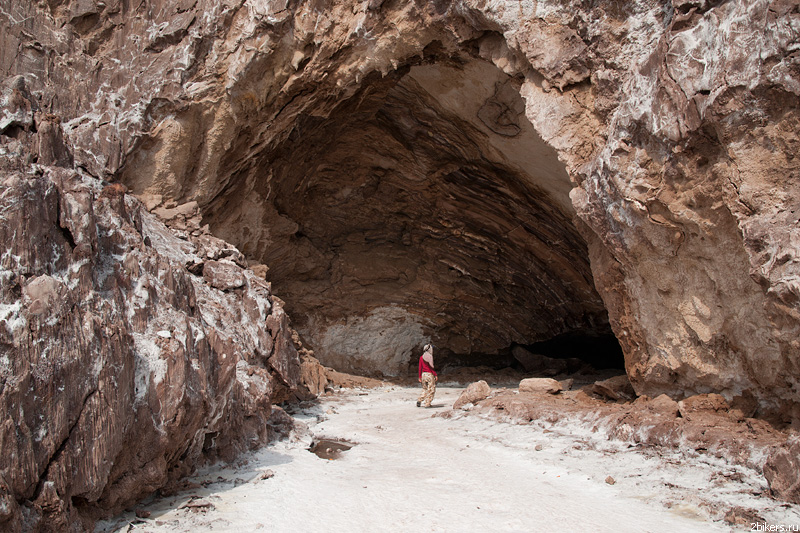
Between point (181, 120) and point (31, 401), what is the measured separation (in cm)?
680

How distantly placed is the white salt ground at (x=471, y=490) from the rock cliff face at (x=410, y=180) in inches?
25.4

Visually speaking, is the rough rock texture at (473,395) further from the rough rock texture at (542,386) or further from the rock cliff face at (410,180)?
the rock cliff face at (410,180)

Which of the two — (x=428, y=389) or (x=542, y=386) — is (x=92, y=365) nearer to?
(x=428, y=389)

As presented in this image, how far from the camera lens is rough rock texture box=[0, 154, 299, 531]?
9.14ft

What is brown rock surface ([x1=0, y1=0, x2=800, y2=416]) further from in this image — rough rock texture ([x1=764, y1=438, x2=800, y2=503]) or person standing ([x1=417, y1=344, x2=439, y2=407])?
person standing ([x1=417, y1=344, x2=439, y2=407])

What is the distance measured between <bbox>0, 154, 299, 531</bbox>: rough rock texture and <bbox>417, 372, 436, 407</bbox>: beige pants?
11.8ft

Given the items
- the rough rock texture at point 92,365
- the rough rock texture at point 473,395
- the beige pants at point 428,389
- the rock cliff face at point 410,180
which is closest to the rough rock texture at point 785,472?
the rock cliff face at point 410,180

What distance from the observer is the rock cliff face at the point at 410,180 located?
4008 mm

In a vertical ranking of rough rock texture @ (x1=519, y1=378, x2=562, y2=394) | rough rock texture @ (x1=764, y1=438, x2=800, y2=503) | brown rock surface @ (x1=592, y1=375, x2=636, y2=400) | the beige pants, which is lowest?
the beige pants

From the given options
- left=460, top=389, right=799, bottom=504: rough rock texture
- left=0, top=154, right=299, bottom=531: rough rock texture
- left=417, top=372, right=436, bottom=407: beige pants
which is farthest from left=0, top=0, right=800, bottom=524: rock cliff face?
left=417, top=372, right=436, bottom=407: beige pants

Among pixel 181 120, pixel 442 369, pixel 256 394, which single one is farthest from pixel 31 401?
pixel 442 369

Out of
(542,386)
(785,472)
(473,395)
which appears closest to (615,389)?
(542,386)

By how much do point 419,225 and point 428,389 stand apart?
16.4 ft

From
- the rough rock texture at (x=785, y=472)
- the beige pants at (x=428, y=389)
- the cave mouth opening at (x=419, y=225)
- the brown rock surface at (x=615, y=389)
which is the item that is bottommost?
the beige pants at (x=428, y=389)
